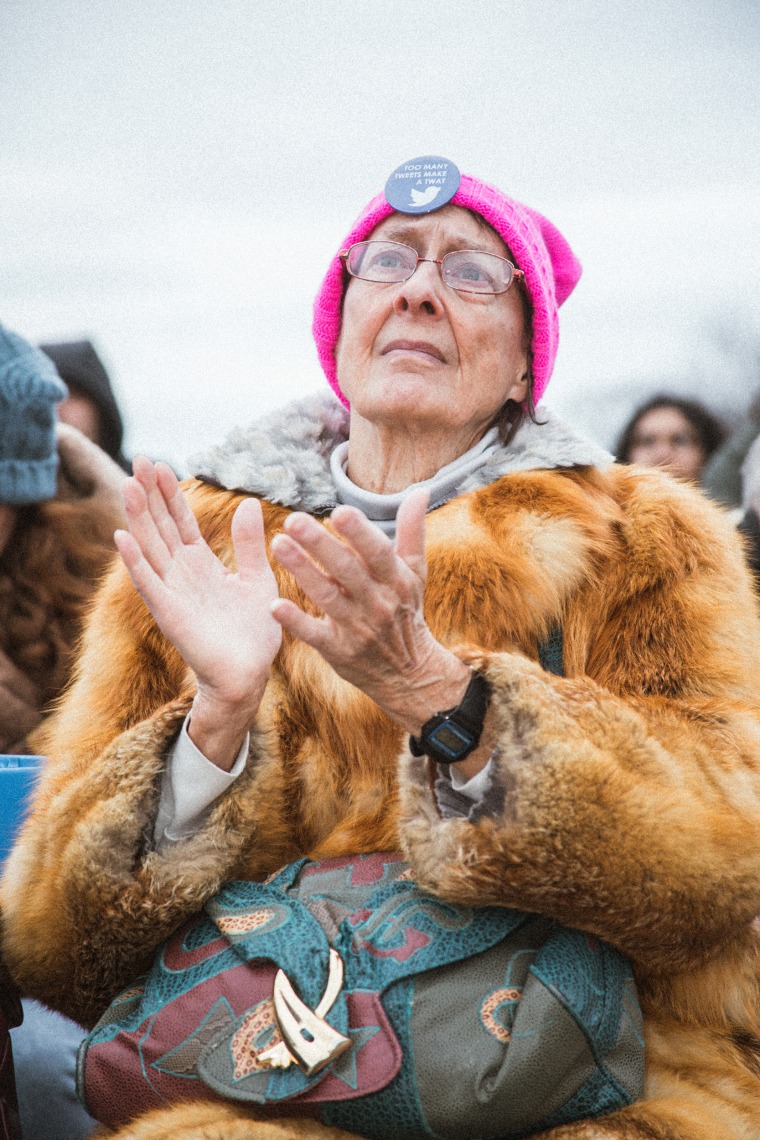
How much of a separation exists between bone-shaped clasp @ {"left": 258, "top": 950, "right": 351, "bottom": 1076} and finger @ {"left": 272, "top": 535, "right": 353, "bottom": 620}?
0.44 meters

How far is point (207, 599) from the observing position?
144 centimetres

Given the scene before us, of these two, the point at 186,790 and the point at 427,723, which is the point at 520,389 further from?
the point at 186,790

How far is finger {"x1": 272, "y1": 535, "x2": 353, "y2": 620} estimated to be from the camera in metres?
1.17

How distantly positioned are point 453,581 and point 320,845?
44 centimetres

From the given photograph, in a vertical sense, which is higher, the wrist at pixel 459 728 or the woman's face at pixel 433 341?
the woman's face at pixel 433 341

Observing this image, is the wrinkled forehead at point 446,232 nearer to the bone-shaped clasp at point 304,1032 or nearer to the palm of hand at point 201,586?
the palm of hand at point 201,586

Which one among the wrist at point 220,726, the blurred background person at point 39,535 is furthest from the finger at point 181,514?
the blurred background person at point 39,535

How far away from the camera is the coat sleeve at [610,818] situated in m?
1.25

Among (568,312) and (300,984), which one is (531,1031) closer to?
(300,984)

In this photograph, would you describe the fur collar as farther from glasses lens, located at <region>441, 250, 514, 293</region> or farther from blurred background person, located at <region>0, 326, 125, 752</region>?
blurred background person, located at <region>0, 326, 125, 752</region>

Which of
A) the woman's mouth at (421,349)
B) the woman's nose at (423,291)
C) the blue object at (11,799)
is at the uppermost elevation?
the woman's nose at (423,291)

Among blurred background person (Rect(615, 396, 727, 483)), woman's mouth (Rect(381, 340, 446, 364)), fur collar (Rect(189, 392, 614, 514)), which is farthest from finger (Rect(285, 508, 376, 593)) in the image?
blurred background person (Rect(615, 396, 727, 483))

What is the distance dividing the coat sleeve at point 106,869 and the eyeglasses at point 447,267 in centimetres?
84

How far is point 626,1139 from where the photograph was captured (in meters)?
1.20
